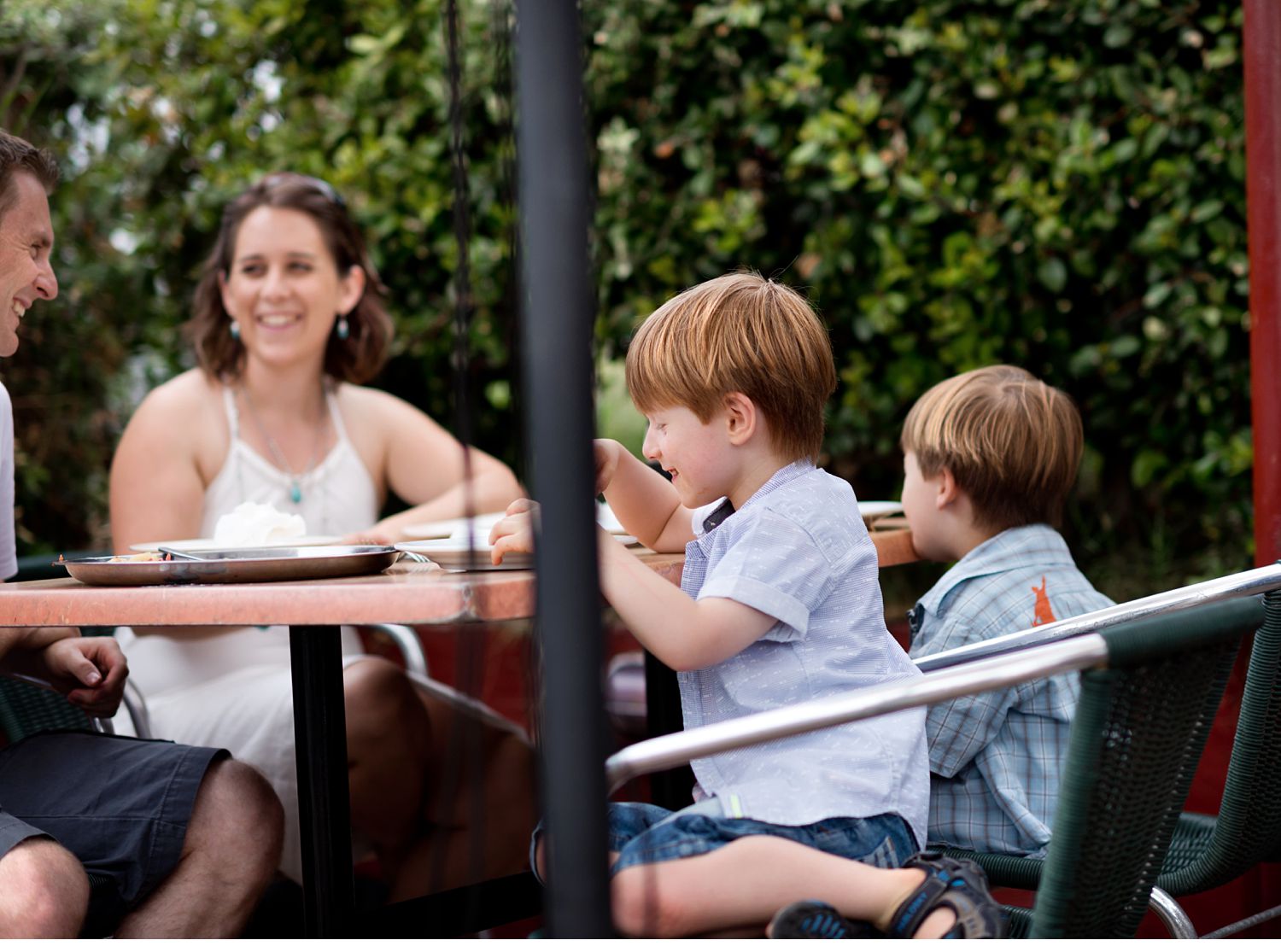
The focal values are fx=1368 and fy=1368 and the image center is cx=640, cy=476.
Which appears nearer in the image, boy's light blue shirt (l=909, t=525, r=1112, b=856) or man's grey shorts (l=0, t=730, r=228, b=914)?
man's grey shorts (l=0, t=730, r=228, b=914)

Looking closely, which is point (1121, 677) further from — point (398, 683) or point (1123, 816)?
point (398, 683)

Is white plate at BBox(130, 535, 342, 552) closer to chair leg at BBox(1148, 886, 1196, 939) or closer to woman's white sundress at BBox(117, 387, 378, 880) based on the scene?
woman's white sundress at BBox(117, 387, 378, 880)

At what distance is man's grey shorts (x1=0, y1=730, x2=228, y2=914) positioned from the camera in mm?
1606

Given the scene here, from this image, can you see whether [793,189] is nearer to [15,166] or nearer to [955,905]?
[15,166]

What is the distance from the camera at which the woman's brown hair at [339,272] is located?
2854 mm

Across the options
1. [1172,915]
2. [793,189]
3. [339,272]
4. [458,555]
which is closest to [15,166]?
[458,555]

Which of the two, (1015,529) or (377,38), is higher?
(377,38)

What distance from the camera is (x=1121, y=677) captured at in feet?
3.73

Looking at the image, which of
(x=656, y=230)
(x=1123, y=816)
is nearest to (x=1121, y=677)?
(x=1123, y=816)

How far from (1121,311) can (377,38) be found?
246cm

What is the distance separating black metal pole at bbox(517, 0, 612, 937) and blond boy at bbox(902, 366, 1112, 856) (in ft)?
2.84

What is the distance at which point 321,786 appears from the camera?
64.7 inches

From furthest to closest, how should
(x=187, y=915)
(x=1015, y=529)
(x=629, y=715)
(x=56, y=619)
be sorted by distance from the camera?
(x=629, y=715) → (x=1015, y=529) → (x=187, y=915) → (x=56, y=619)

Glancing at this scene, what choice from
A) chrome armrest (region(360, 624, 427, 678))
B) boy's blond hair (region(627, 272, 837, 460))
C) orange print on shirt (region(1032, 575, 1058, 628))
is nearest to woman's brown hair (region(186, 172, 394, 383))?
chrome armrest (region(360, 624, 427, 678))
